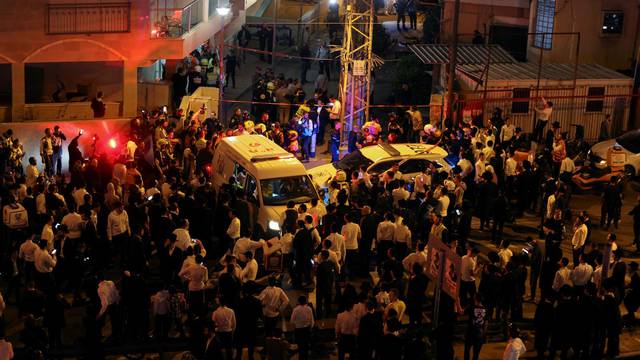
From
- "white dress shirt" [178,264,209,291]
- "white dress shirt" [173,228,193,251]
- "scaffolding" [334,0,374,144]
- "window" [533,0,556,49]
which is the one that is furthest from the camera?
"window" [533,0,556,49]

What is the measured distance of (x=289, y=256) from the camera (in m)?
18.5

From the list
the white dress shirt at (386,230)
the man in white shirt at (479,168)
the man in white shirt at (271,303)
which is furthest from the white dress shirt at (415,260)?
the man in white shirt at (479,168)

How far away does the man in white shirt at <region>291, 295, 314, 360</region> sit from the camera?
50.0 ft

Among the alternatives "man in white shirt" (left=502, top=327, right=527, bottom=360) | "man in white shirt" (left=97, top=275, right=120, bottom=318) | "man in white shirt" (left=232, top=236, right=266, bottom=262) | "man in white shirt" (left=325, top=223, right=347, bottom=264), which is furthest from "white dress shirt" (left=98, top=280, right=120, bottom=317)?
"man in white shirt" (left=502, top=327, right=527, bottom=360)

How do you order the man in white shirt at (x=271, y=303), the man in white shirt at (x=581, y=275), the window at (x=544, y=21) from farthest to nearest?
the window at (x=544, y=21), the man in white shirt at (x=581, y=275), the man in white shirt at (x=271, y=303)

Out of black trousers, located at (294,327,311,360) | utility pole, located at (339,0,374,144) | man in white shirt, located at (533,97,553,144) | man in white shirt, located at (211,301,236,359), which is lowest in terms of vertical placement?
black trousers, located at (294,327,311,360)

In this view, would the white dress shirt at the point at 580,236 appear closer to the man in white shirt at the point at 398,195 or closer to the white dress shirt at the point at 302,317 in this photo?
A: the man in white shirt at the point at 398,195

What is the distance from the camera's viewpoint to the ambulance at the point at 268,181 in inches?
776

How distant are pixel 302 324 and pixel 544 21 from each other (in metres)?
20.9

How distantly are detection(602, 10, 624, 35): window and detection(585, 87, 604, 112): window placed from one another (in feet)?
9.07

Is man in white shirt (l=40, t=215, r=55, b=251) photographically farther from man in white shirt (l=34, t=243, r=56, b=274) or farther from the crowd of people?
man in white shirt (l=34, t=243, r=56, b=274)

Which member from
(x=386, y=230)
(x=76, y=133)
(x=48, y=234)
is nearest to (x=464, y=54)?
(x=76, y=133)

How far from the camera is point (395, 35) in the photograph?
38781 millimetres

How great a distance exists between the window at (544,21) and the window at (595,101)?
2.53 metres
